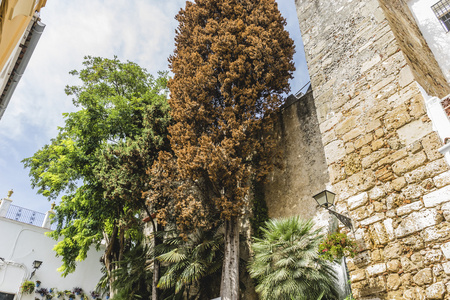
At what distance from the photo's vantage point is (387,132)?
403 cm

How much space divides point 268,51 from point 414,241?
6.47 m

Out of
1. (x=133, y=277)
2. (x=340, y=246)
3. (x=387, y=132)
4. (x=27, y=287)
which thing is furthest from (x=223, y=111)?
(x=27, y=287)

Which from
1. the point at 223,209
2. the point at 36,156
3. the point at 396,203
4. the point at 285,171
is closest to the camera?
the point at 396,203

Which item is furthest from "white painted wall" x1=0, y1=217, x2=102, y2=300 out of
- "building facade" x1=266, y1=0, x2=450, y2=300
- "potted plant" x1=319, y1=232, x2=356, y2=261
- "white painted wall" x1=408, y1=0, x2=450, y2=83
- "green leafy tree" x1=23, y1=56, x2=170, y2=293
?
"white painted wall" x1=408, y1=0, x2=450, y2=83

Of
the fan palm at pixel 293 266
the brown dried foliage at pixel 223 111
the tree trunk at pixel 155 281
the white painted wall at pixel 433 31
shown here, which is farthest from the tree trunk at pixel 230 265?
the white painted wall at pixel 433 31

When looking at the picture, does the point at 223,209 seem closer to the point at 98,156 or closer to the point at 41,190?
the point at 98,156

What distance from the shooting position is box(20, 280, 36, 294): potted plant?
1273 centimetres

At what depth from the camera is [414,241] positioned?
3379 mm

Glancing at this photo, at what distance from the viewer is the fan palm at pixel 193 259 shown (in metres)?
7.53

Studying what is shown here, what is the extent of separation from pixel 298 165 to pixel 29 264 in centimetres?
1301

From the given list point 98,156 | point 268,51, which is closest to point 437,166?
point 268,51

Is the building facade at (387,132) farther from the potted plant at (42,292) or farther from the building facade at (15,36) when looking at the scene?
the potted plant at (42,292)

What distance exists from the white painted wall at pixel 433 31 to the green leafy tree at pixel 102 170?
720 cm

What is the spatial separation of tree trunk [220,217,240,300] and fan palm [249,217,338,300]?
1056 millimetres
